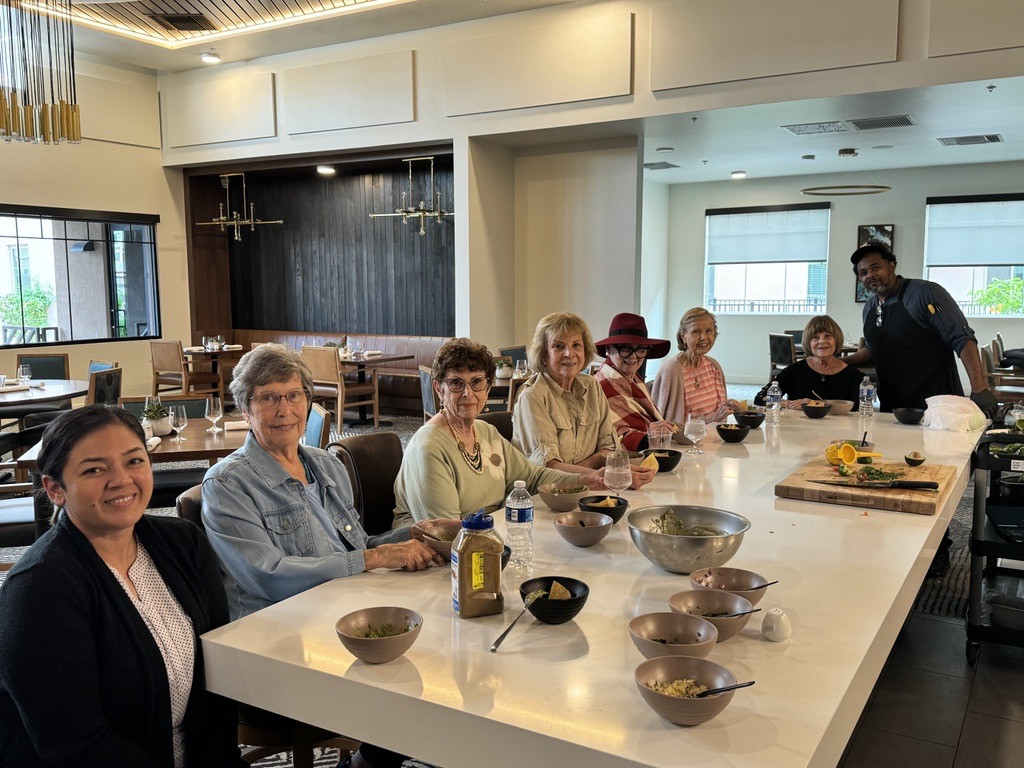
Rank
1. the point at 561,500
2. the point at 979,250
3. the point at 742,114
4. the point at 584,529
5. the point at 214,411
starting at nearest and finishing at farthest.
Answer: the point at 584,529 → the point at 561,500 → the point at 214,411 → the point at 742,114 → the point at 979,250

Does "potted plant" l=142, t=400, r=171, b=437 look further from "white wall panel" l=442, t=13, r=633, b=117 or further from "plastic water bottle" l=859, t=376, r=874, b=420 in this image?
"white wall panel" l=442, t=13, r=633, b=117

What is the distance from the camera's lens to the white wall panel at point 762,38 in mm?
5832

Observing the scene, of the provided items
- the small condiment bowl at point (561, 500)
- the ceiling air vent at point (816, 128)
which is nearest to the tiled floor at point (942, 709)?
the small condiment bowl at point (561, 500)

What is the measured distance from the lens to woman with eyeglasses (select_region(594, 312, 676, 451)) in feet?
12.2

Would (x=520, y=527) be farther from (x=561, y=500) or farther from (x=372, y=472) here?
(x=372, y=472)

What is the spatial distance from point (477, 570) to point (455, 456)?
2.86 ft

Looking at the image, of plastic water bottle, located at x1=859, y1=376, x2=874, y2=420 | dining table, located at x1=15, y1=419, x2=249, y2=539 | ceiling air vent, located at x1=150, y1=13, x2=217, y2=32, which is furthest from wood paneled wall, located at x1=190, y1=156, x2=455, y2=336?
plastic water bottle, located at x1=859, y1=376, x2=874, y2=420

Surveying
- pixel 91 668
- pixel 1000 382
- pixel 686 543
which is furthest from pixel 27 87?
pixel 1000 382

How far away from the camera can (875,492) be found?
245 centimetres

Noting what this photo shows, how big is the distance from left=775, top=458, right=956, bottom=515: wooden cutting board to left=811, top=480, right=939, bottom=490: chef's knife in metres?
0.01

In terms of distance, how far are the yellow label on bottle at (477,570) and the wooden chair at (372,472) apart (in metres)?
1.06

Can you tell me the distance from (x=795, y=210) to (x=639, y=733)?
1217 cm

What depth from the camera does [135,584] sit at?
155 cm

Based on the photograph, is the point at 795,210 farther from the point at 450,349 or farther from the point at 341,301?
the point at 450,349
